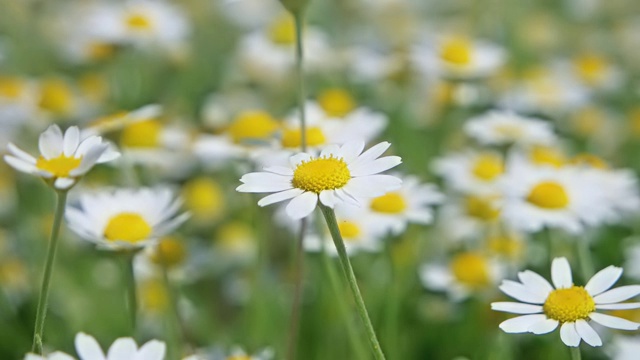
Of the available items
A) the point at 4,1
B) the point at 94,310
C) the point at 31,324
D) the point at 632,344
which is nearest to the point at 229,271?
the point at 94,310

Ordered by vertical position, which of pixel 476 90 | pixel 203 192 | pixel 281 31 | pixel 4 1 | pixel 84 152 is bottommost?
pixel 84 152

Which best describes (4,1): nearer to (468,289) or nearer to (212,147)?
(212,147)

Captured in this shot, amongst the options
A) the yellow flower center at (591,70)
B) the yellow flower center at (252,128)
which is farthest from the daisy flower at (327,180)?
the yellow flower center at (591,70)

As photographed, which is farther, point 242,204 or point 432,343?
point 242,204

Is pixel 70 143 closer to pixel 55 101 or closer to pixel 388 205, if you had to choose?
pixel 388 205

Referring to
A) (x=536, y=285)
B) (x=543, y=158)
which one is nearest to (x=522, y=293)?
(x=536, y=285)

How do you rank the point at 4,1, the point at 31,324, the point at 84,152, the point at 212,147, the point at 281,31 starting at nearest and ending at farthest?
the point at 84,152
the point at 212,147
the point at 31,324
the point at 281,31
the point at 4,1

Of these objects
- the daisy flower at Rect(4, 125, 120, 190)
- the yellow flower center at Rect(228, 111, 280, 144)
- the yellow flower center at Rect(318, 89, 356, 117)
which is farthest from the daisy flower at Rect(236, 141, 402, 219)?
the yellow flower center at Rect(318, 89, 356, 117)

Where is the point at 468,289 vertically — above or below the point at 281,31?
below
